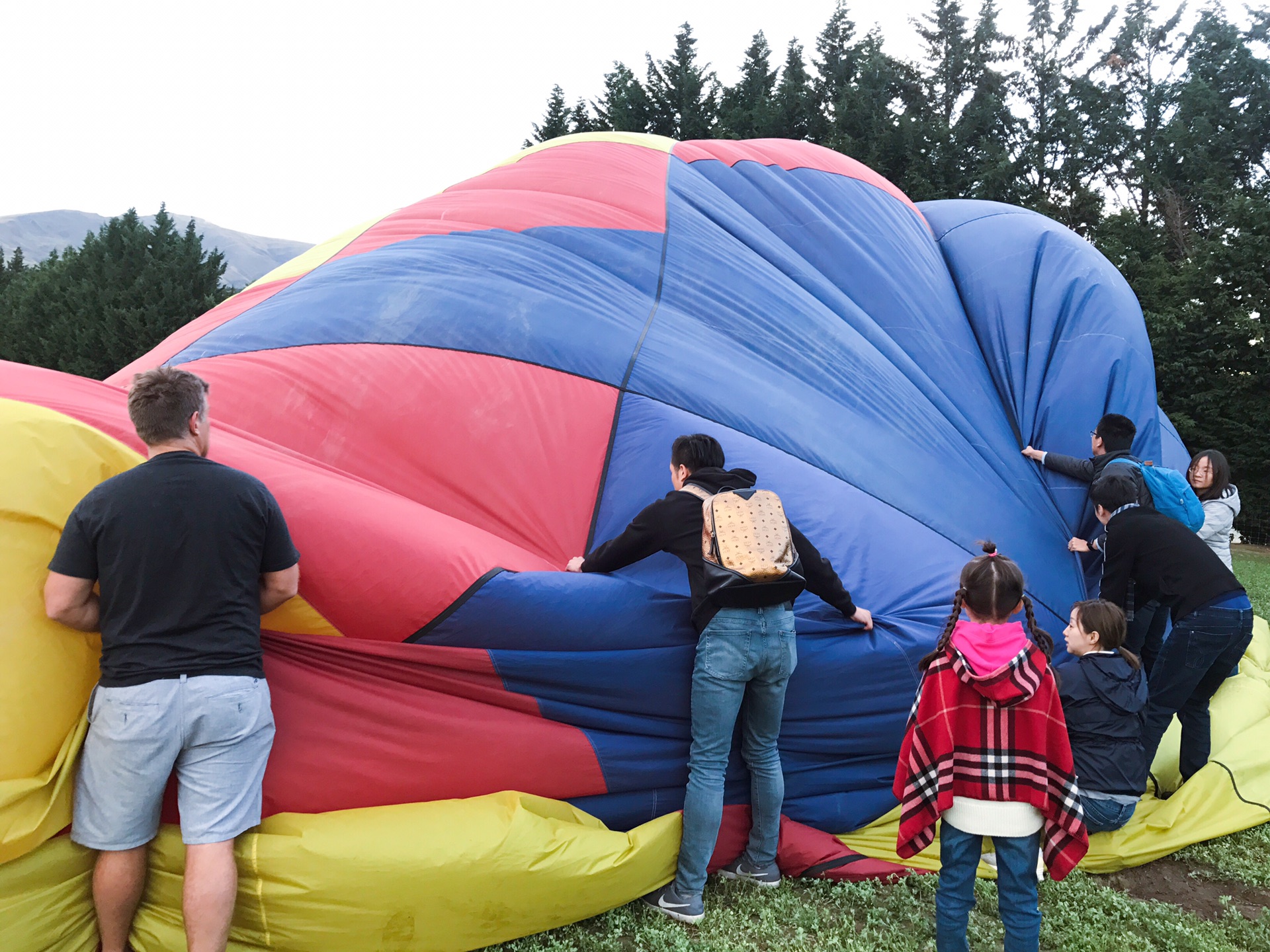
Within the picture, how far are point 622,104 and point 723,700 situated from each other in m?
23.7

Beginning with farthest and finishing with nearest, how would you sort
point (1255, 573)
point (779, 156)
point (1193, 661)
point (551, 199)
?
point (1255, 573) < point (779, 156) < point (551, 199) < point (1193, 661)

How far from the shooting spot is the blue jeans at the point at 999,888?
2.43 m

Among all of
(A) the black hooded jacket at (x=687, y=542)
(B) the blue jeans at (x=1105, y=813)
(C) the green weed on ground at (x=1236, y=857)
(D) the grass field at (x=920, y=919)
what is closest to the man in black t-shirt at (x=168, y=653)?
(D) the grass field at (x=920, y=919)

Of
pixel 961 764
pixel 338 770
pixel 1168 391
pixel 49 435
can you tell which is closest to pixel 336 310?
pixel 49 435

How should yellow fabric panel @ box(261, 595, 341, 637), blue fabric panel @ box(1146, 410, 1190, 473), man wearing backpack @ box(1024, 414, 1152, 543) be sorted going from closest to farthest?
yellow fabric panel @ box(261, 595, 341, 637) → man wearing backpack @ box(1024, 414, 1152, 543) → blue fabric panel @ box(1146, 410, 1190, 473)

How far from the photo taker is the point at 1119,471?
412 centimetres

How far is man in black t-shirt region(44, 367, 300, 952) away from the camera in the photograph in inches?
85.7

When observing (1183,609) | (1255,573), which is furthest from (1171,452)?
(1255,573)

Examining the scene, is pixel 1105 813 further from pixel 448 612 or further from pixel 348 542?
pixel 348 542

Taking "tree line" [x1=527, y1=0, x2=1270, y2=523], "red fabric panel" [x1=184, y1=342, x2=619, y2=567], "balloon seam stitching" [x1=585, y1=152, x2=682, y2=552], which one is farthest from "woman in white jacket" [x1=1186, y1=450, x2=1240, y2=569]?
"tree line" [x1=527, y1=0, x2=1270, y2=523]

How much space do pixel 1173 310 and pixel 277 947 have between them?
63.7ft

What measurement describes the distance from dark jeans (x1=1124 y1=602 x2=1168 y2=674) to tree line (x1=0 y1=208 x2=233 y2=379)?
2107 cm

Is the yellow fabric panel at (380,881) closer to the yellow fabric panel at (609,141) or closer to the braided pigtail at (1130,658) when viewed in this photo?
the braided pigtail at (1130,658)

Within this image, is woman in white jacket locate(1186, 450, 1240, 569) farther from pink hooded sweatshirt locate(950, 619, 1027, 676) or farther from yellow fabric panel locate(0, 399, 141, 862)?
yellow fabric panel locate(0, 399, 141, 862)
